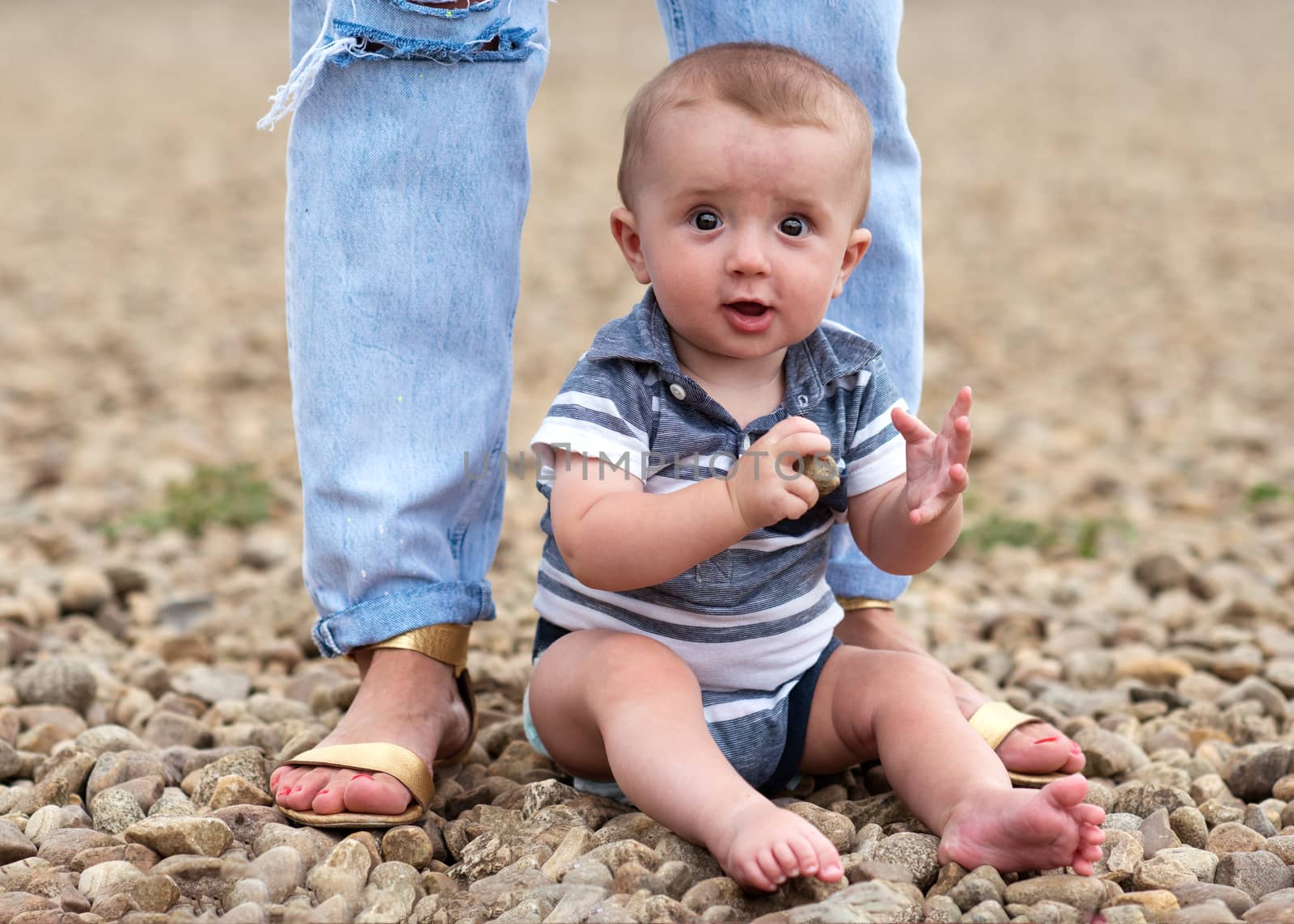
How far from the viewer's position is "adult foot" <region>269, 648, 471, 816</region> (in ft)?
5.90

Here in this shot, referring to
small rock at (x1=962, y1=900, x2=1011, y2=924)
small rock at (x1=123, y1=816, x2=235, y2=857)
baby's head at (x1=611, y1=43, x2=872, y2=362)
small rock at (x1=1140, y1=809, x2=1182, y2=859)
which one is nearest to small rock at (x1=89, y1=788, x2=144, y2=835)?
small rock at (x1=123, y1=816, x2=235, y2=857)

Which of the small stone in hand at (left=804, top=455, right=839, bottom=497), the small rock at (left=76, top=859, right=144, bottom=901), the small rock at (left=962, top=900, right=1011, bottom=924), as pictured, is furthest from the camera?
the small stone in hand at (left=804, top=455, right=839, bottom=497)

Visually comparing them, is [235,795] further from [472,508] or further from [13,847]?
[472,508]

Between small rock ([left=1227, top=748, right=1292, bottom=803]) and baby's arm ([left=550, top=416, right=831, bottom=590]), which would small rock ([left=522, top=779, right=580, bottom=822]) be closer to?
baby's arm ([left=550, top=416, right=831, bottom=590])

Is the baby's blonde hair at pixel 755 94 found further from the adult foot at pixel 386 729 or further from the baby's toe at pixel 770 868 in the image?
the baby's toe at pixel 770 868

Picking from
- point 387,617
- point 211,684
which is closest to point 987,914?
point 387,617

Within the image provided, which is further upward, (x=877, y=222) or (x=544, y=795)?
(x=877, y=222)

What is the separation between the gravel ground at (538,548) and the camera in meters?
1.64

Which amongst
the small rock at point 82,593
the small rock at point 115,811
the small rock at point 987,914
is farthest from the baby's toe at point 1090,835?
the small rock at point 82,593

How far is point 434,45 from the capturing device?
194 centimetres

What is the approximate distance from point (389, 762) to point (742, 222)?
82cm

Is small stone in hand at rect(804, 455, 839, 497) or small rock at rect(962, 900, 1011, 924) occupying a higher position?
small stone in hand at rect(804, 455, 839, 497)

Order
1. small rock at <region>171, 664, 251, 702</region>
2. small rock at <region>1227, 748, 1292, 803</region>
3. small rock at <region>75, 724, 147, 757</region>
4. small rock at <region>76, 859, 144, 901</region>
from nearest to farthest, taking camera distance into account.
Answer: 1. small rock at <region>76, 859, 144, 901</region>
2. small rock at <region>1227, 748, 1292, 803</region>
3. small rock at <region>75, 724, 147, 757</region>
4. small rock at <region>171, 664, 251, 702</region>

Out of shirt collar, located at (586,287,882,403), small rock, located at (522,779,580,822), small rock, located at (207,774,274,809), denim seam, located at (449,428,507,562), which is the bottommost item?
small rock, located at (207,774,274,809)
